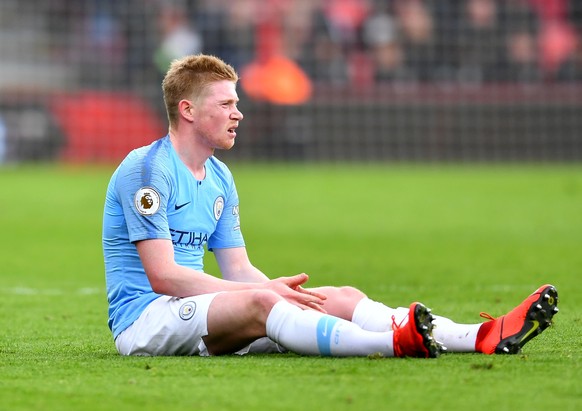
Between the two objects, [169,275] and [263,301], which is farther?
[169,275]

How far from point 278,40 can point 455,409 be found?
21.7 meters

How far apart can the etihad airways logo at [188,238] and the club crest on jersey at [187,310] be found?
43cm

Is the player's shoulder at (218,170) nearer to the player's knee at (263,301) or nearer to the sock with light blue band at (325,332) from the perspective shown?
the player's knee at (263,301)

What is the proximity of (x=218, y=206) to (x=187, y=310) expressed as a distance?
0.73 metres

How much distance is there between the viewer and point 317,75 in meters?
24.9

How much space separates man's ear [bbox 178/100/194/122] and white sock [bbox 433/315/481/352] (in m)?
1.51

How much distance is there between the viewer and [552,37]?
26.0m

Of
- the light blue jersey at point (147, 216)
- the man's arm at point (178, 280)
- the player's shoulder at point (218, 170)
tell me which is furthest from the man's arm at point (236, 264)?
the man's arm at point (178, 280)

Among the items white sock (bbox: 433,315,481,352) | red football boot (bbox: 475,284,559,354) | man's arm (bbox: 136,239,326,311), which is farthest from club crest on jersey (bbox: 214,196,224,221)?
red football boot (bbox: 475,284,559,354)

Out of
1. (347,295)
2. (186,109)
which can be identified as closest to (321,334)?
(347,295)

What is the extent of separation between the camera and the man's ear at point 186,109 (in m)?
6.07

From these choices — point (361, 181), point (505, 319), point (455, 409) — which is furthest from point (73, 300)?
point (361, 181)

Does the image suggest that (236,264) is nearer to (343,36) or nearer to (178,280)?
(178,280)

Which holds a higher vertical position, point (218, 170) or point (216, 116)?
point (216, 116)
